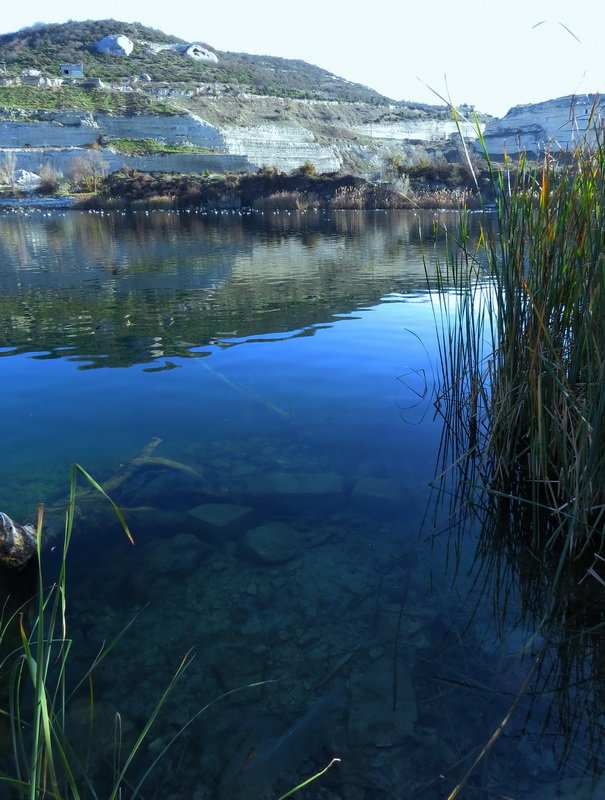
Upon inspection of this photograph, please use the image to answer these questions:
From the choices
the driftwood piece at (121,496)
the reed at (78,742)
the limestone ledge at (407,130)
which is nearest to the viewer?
the reed at (78,742)

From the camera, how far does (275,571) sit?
2.44 meters

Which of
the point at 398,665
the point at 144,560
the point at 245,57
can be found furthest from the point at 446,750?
the point at 245,57

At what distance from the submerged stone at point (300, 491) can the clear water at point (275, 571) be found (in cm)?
1

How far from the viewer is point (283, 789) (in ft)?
5.02

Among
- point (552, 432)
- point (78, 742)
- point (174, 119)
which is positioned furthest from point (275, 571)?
point (174, 119)

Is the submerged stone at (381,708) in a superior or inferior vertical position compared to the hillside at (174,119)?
inferior

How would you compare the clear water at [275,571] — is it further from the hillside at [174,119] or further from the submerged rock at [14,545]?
the hillside at [174,119]

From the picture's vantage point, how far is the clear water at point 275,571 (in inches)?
63.8

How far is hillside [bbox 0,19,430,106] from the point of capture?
75500 mm

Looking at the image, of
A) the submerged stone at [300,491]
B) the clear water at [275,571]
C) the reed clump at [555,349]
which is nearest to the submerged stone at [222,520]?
the clear water at [275,571]

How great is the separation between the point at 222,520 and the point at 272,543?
1.04ft

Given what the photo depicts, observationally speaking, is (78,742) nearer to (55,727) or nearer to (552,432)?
(55,727)

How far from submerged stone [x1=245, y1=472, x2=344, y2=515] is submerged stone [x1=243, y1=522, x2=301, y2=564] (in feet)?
0.61

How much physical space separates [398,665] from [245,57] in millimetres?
138460
